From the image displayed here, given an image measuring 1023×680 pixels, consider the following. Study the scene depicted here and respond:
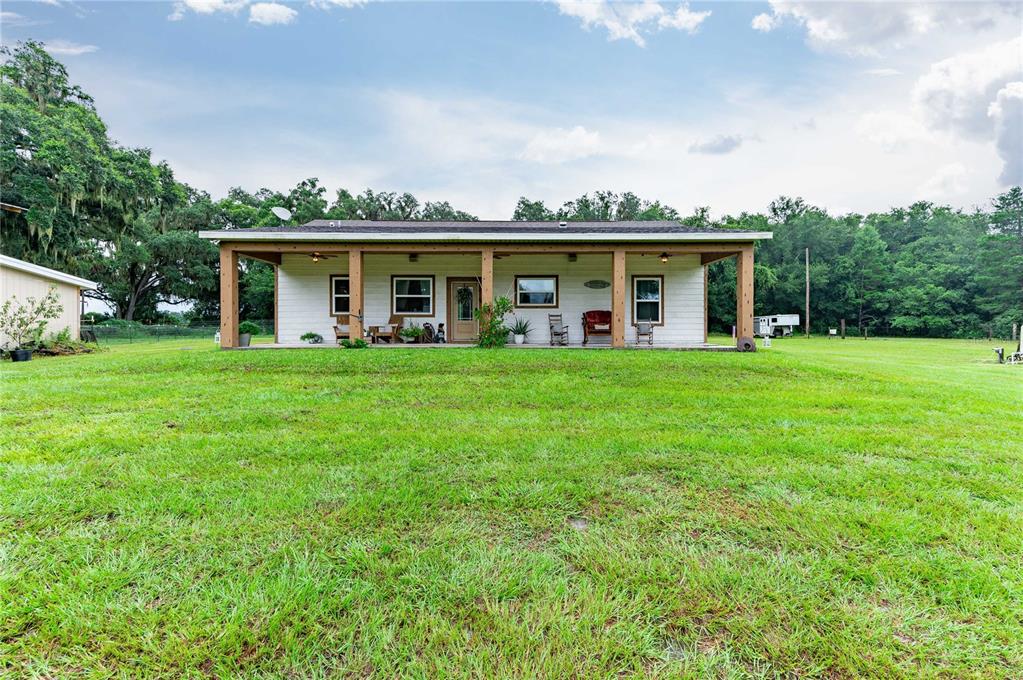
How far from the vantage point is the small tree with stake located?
10633 mm

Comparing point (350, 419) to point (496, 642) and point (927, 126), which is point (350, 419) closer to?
point (496, 642)

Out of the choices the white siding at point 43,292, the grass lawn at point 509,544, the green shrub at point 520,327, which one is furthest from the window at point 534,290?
the white siding at point 43,292

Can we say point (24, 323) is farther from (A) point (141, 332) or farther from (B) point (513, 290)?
(B) point (513, 290)

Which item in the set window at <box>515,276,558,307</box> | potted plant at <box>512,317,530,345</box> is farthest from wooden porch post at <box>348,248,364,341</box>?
window at <box>515,276,558,307</box>

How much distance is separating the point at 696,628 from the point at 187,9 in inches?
658

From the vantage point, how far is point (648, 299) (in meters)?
12.3

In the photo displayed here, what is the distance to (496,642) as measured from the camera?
141cm

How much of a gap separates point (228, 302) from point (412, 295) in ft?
14.5

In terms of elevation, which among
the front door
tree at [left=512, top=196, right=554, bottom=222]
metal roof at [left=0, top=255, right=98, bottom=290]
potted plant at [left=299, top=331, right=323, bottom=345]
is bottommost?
potted plant at [left=299, top=331, right=323, bottom=345]

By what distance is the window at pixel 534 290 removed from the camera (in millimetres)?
12227

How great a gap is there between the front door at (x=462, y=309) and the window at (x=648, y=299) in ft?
14.8

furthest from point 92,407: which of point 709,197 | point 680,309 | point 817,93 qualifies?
point 709,197

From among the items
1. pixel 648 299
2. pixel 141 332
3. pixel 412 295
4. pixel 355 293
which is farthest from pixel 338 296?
pixel 141 332

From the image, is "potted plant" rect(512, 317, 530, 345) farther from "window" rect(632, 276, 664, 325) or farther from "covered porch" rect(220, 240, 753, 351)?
"window" rect(632, 276, 664, 325)
